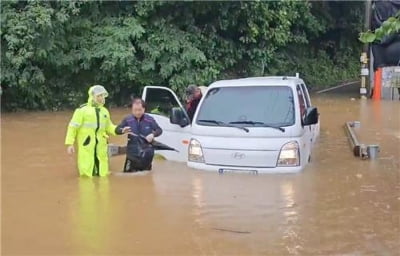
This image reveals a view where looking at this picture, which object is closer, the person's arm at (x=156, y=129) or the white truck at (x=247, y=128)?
the white truck at (x=247, y=128)

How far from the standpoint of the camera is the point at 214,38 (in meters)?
22.5

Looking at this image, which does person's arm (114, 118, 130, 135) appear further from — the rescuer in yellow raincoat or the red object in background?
the red object in background

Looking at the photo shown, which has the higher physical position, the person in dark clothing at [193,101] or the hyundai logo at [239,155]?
the person in dark clothing at [193,101]

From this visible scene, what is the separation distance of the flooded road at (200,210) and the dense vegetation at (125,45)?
24.5 feet

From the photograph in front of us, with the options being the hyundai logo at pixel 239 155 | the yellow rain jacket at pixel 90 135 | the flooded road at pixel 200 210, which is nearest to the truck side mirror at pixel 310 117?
the flooded road at pixel 200 210

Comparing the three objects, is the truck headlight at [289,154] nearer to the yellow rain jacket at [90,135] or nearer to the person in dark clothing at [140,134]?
the person in dark clothing at [140,134]

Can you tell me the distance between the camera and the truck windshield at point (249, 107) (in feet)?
30.5

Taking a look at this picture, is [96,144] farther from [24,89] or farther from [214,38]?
[214,38]

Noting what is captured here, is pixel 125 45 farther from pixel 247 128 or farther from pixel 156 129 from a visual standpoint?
pixel 247 128

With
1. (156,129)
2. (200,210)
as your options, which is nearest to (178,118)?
(156,129)

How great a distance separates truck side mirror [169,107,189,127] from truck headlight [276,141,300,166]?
5.43ft

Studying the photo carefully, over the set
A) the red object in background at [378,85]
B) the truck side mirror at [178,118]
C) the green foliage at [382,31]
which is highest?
the green foliage at [382,31]

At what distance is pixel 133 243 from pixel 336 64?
2730 centimetres

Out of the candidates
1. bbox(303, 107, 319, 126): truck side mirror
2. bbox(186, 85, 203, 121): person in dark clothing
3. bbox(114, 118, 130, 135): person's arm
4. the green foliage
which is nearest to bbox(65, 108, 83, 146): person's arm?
bbox(114, 118, 130, 135): person's arm
